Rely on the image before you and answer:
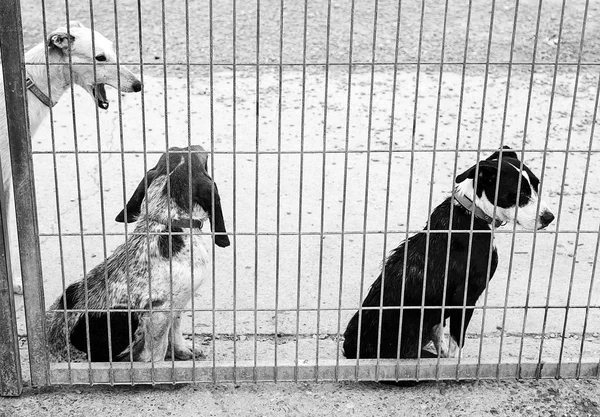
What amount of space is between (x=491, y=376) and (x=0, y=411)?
2.45 metres

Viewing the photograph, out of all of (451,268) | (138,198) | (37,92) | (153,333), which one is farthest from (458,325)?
(37,92)

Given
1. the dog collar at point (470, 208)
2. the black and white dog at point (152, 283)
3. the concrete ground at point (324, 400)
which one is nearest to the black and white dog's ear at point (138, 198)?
the black and white dog at point (152, 283)

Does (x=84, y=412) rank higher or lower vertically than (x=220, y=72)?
lower

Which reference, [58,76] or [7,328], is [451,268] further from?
[58,76]

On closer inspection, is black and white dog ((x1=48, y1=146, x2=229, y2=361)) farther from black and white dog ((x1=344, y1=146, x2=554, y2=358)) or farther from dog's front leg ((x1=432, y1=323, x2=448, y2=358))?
dog's front leg ((x1=432, y1=323, x2=448, y2=358))

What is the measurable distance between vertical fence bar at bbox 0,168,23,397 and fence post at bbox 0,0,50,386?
68mm

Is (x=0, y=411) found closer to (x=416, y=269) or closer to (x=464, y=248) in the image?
(x=416, y=269)

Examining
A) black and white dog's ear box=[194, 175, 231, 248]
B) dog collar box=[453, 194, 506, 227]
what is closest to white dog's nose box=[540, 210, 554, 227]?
dog collar box=[453, 194, 506, 227]

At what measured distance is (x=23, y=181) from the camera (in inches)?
149

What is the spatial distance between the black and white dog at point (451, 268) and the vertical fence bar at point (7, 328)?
5.51 feet

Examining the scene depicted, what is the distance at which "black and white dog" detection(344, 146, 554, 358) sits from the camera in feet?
14.0

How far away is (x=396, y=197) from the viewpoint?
689cm

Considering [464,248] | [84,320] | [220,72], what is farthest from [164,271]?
[220,72]

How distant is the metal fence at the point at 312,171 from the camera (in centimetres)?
380
